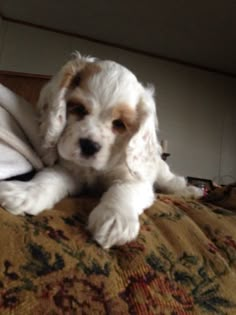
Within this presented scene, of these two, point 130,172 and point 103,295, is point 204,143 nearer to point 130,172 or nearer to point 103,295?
point 130,172

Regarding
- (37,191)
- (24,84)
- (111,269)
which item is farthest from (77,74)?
(24,84)

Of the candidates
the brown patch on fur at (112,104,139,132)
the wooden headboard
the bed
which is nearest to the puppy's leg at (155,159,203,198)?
the brown patch on fur at (112,104,139,132)

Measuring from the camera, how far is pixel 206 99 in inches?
198

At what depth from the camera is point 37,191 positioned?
0.84 meters

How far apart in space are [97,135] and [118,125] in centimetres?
10

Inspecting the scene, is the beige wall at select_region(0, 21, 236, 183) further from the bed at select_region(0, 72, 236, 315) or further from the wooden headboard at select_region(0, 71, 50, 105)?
the bed at select_region(0, 72, 236, 315)

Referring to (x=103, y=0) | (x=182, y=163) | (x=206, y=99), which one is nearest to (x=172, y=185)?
(x=103, y=0)

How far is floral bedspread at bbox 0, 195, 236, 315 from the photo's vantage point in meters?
0.49

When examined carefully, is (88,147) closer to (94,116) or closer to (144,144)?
(94,116)

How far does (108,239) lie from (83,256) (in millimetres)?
90

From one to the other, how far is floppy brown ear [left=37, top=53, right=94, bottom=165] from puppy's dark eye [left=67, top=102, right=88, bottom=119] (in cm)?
2

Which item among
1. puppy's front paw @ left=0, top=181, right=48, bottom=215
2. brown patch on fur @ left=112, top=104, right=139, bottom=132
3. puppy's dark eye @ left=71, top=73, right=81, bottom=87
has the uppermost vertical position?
puppy's dark eye @ left=71, top=73, right=81, bottom=87

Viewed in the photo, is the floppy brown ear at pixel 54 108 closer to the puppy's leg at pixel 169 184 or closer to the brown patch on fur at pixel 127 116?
the brown patch on fur at pixel 127 116

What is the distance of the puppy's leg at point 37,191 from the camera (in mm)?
724
